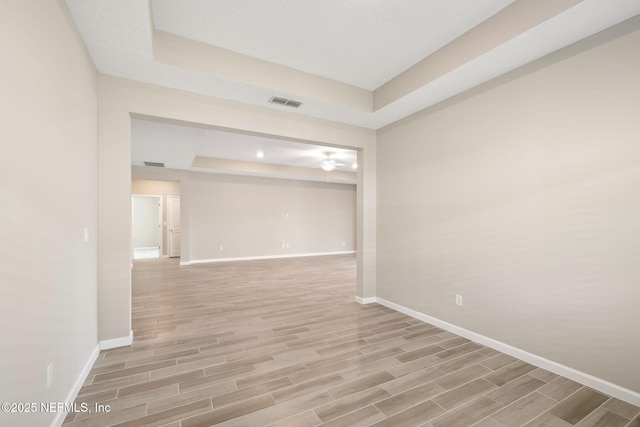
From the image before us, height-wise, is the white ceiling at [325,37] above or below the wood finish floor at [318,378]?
above

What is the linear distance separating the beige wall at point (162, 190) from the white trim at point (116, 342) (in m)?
7.33

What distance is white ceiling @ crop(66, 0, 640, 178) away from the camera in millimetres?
1910

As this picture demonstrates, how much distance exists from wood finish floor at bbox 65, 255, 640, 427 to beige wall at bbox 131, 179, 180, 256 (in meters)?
6.25

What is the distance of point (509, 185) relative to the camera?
8.20ft

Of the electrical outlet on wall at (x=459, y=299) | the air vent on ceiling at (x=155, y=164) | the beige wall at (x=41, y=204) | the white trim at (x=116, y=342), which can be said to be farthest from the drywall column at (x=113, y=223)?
the air vent on ceiling at (x=155, y=164)

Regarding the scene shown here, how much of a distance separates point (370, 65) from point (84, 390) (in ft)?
12.5

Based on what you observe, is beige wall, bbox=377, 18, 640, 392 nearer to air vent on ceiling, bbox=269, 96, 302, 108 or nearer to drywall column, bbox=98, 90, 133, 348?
air vent on ceiling, bbox=269, 96, 302, 108

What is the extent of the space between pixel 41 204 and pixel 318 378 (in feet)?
6.96

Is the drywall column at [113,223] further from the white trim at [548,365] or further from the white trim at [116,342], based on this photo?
the white trim at [548,365]

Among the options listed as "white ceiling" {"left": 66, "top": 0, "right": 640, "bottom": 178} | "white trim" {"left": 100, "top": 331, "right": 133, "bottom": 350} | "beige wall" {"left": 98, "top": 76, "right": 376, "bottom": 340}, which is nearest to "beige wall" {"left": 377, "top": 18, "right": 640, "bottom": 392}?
"white ceiling" {"left": 66, "top": 0, "right": 640, "bottom": 178}

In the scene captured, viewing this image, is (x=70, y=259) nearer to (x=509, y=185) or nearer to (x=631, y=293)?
(x=509, y=185)

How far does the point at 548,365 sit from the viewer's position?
87.7 inches

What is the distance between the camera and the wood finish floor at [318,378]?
1700 millimetres

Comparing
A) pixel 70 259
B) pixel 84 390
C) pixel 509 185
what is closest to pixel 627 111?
pixel 509 185
